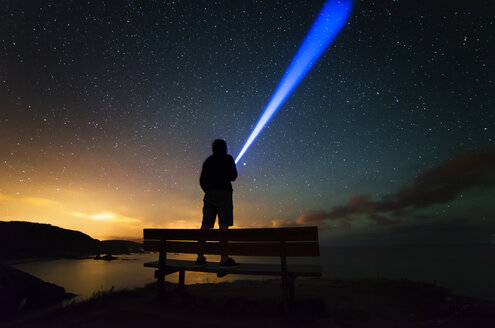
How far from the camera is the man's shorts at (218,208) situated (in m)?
5.32

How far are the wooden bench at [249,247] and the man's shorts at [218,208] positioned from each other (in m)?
0.60

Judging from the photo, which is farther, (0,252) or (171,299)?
(0,252)

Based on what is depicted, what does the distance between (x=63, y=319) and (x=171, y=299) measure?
1809 mm

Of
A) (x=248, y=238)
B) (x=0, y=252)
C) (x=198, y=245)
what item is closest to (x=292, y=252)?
(x=248, y=238)

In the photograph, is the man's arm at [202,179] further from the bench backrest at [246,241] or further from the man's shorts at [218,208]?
the bench backrest at [246,241]

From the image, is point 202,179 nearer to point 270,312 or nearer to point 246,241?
point 246,241

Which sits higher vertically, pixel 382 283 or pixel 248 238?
pixel 248 238

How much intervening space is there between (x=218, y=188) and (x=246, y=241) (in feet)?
4.73

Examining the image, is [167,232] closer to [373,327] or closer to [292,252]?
[292,252]

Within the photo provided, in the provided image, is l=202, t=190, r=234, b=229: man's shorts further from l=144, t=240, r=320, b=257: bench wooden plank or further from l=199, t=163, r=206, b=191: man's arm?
l=144, t=240, r=320, b=257: bench wooden plank

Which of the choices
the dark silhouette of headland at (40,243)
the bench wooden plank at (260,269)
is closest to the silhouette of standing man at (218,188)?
the bench wooden plank at (260,269)

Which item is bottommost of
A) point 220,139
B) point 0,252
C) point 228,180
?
point 0,252

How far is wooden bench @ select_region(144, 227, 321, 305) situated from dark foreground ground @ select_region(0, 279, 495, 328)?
15.9 inches

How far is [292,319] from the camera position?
3883 millimetres
